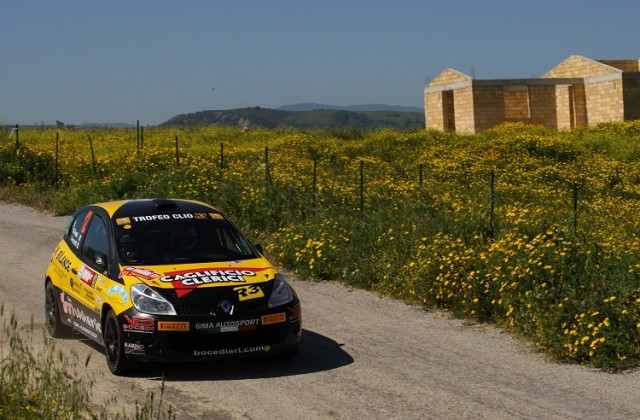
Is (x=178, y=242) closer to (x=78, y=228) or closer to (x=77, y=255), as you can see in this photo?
(x=77, y=255)

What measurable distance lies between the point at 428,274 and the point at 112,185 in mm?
12903

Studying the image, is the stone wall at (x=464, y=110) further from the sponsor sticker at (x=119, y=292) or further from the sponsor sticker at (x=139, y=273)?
the sponsor sticker at (x=119, y=292)

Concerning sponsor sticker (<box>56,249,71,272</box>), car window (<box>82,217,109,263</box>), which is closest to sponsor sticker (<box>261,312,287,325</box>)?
car window (<box>82,217,109,263</box>)

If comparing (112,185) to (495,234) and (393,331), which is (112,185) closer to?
(495,234)

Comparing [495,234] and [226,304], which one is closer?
[226,304]


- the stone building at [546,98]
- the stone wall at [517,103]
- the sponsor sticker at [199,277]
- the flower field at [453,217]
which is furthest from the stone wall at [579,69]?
the sponsor sticker at [199,277]

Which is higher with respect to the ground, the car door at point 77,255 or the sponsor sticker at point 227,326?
the car door at point 77,255

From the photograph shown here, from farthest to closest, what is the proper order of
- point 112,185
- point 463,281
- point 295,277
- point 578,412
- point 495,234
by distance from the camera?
point 112,185
point 295,277
point 495,234
point 463,281
point 578,412

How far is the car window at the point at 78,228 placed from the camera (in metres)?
11.2

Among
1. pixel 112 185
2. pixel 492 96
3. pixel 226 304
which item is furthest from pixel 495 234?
pixel 492 96

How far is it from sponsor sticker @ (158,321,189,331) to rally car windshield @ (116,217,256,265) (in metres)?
1.02

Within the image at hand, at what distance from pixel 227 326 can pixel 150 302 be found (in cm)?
77

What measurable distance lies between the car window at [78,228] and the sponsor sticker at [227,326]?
2.47 meters

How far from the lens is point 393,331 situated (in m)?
12.0
